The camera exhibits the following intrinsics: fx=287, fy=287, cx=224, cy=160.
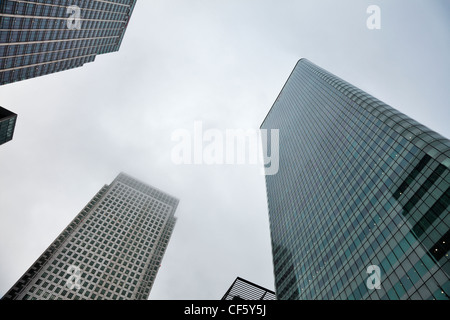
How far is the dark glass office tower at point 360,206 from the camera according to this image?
4212 cm

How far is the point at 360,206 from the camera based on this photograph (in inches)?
2351

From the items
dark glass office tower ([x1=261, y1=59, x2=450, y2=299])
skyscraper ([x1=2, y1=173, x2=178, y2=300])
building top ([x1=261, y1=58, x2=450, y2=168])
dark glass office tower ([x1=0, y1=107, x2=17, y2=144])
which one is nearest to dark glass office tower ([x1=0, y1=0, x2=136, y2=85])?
dark glass office tower ([x1=0, y1=107, x2=17, y2=144])

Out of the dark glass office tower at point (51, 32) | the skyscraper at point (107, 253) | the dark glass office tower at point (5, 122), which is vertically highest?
the dark glass office tower at point (51, 32)

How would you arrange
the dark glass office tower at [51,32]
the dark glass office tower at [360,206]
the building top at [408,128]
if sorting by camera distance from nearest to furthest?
the dark glass office tower at [360,206] → the building top at [408,128] → the dark glass office tower at [51,32]

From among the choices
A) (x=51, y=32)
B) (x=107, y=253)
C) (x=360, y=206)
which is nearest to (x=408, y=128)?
(x=360, y=206)

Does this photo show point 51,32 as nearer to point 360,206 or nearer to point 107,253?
point 107,253

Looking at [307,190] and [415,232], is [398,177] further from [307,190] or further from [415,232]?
[307,190]

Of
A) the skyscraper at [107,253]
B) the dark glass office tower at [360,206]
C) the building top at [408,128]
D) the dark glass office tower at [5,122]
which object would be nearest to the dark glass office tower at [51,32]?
the dark glass office tower at [5,122]

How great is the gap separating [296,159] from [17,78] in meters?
99.3

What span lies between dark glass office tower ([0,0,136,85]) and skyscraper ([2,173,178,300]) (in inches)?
2322

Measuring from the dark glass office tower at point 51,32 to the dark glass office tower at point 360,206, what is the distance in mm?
93056

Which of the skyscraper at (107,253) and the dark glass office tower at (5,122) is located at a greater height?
the dark glass office tower at (5,122)

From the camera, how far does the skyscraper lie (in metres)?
92.6

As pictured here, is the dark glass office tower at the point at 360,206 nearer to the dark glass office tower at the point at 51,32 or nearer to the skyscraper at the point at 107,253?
the skyscraper at the point at 107,253
